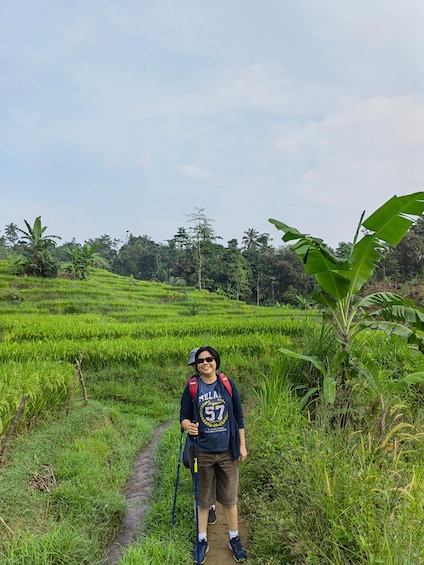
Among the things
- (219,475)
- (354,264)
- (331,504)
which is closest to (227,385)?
(219,475)

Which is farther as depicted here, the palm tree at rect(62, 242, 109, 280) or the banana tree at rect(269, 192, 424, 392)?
the palm tree at rect(62, 242, 109, 280)

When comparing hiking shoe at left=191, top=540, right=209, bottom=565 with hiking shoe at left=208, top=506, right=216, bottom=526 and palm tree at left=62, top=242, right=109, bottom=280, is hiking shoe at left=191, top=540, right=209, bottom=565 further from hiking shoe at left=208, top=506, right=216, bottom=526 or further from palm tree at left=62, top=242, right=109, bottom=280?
palm tree at left=62, top=242, right=109, bottom=280

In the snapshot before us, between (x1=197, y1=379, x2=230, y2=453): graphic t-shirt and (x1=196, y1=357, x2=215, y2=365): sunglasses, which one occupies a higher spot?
(x1=196, y1=357, x2=215, y2=365): sunglasses

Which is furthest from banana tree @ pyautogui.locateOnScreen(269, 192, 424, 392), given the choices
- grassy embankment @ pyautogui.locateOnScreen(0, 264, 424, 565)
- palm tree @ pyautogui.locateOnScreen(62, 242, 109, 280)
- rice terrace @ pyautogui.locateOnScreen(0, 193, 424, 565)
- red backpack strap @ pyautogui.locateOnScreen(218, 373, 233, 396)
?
palm tree @ pyautogui.locateOnScreen(62, 242, 109, 280)

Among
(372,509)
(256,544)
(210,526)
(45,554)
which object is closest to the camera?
(372,509)

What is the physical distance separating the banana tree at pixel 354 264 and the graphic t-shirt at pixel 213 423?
212 cm

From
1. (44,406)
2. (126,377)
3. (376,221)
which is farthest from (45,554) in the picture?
(126,377)

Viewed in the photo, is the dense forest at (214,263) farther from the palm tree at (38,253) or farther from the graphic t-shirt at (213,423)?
the graphic t-shirt at (213,423)

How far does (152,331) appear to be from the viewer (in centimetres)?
1178

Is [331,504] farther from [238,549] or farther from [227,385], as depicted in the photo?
[227,385]

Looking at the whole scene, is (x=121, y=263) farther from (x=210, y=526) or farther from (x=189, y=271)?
(x=210, y=526)

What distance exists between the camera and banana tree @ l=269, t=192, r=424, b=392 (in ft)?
14.6

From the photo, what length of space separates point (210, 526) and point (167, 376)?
515 cm

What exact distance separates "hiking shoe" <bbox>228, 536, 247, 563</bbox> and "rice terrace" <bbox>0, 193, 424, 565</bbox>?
0.12 metres
